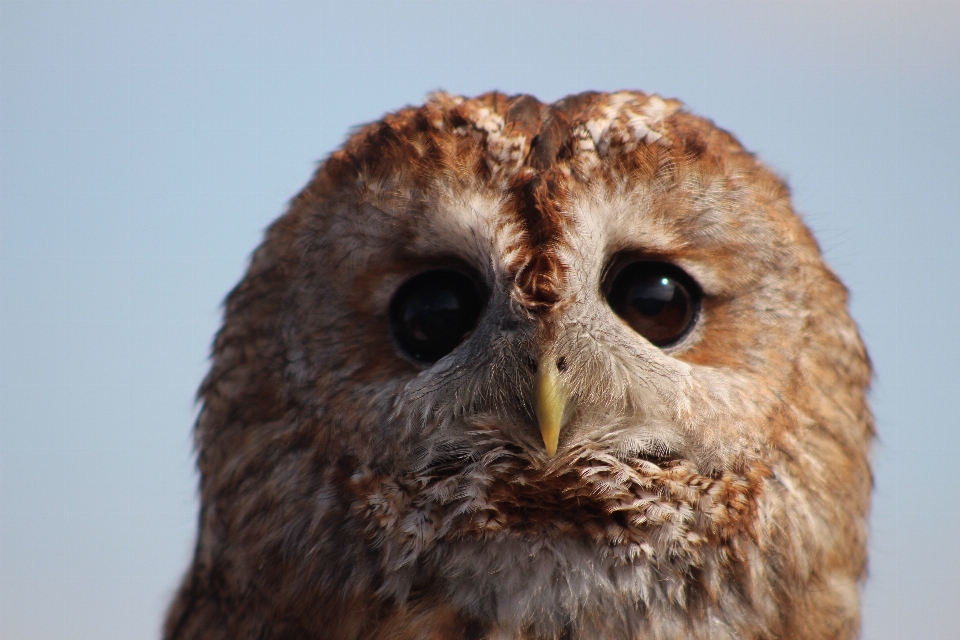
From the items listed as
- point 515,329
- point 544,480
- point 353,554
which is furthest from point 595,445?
point 353,554

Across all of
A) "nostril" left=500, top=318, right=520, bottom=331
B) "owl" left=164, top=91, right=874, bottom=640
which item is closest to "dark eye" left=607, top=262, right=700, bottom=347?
"owl" left=164, top=91, right=874, bottom=640

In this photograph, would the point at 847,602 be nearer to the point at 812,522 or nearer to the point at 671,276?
the point at 812,522

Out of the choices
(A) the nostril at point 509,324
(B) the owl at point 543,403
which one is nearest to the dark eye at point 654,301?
(B) the owl at point 543,403

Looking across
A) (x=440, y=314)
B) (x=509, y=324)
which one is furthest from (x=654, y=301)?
(x=440, y=314)

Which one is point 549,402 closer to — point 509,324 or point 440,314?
point 509,324

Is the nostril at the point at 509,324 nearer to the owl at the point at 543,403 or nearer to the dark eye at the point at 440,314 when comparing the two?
the owl at the point at 543,403

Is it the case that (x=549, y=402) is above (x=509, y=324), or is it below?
below

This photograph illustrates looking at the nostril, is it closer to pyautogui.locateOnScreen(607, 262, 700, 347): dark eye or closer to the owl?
the owl
